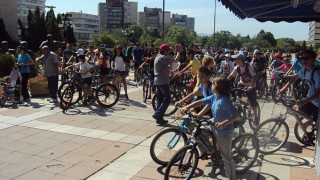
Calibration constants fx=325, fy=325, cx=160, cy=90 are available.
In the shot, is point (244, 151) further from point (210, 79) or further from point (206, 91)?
point (210, 79)

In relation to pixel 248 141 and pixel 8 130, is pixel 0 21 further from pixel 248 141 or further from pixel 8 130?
pixel 248 141

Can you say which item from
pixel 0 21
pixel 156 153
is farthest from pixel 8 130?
pixel 0 21

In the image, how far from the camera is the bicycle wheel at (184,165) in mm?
4180

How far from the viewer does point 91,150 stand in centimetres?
595

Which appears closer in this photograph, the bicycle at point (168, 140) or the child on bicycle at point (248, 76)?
the bicycle at point (168, 140)

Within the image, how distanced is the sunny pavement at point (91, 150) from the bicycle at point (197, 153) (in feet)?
0.80

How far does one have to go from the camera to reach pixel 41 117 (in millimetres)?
8289

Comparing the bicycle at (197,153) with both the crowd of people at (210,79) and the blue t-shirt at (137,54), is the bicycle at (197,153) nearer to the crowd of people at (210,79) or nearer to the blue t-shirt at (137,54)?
the crowd of people at (210,79)

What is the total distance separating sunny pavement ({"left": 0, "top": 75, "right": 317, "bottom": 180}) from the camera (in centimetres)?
492

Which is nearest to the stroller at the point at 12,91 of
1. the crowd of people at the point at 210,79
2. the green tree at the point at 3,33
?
the crowd of people at the point at 210,79

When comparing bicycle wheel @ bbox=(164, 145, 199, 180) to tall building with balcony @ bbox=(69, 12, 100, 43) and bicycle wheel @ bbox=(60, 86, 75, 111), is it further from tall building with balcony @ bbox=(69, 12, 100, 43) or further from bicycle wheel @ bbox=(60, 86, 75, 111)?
tall building with balcony @ bbox=(69, 12, 100, 43)

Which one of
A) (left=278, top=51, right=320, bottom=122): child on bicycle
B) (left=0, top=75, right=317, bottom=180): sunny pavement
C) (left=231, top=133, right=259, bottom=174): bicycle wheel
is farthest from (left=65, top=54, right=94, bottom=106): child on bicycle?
(left=231, top=133, right=259, bottom=174): bicycle wheel

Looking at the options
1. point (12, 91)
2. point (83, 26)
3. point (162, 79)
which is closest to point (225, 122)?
point (162, 79)

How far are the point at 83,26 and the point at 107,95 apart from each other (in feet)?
468
